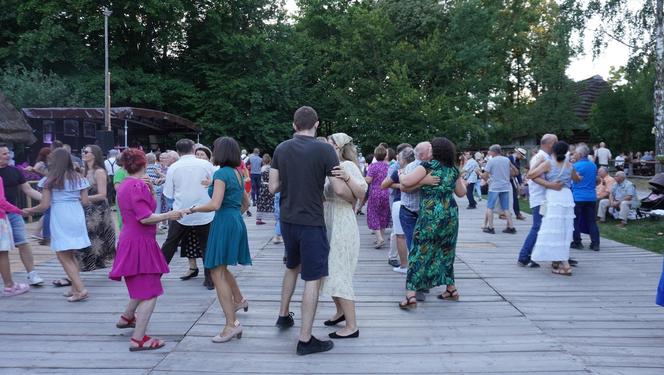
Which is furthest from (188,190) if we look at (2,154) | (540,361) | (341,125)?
(341,125)

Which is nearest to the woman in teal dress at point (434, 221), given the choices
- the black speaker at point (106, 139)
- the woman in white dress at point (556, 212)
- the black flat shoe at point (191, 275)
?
the woman in white dress at point (556, 212)

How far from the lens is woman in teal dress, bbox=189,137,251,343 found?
15.7ft

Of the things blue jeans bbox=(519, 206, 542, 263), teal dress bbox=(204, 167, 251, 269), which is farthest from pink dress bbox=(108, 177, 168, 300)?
blue jeans bbox=(519, 206, 542, 263)

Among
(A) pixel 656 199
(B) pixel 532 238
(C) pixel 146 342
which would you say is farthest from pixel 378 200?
(A) pixel 656 199

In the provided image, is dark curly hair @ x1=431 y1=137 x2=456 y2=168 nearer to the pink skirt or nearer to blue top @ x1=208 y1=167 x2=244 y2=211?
blue top @ x1=208 y1=167 x2=244 y2=211

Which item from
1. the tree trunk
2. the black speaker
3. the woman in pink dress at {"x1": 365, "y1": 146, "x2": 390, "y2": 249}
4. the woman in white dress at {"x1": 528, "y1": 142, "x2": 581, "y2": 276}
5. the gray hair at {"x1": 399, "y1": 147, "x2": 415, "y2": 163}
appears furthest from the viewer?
the tree trunk

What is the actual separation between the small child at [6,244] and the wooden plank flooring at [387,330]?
18cm

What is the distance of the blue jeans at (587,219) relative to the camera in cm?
961

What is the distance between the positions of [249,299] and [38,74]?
2350 centimetres

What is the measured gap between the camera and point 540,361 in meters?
4.35

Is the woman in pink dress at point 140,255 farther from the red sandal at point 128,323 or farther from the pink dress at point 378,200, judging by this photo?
the pink dress at point 378,200

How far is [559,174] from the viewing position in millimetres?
7746

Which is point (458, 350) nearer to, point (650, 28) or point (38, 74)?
point (650, 28)

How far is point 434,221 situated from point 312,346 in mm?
2094
